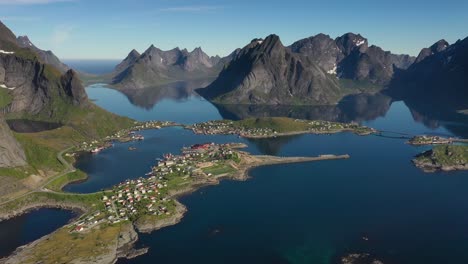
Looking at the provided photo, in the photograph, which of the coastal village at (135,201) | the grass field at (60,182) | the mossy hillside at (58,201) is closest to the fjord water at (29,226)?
the mossy hillside at (58,201)

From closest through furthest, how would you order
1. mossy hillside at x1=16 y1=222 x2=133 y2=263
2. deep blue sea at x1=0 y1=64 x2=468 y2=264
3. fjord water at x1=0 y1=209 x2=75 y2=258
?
mossy hillside at x1=16 y1=222 x2=133 y2=263
deep blue sea at x1=0 y1=64 x2=468 y2=264
fjord water at x1=0 y1=209 x2=75 y2=258

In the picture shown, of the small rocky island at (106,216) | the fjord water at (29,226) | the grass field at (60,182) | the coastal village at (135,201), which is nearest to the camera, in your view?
the small rocky island at (106,216)

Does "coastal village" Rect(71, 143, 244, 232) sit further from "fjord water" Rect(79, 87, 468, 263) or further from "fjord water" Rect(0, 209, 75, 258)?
"fjord water" Rect(0, 209, 75, 258)

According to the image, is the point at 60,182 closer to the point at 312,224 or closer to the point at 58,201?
the point at 58,201

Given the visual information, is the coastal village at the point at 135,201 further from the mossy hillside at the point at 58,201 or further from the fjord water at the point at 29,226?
the fjord water at the point at 29,226

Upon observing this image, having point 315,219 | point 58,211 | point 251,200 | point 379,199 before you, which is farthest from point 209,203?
point 379,199

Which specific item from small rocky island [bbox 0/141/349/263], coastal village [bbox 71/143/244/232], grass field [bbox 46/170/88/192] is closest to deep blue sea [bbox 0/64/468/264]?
grass field [bbox 46/170/88/192]

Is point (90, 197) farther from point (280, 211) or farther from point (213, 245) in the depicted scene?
point (280, 211)

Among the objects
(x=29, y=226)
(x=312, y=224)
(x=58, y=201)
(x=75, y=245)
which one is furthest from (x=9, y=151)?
(x=312, y=224)

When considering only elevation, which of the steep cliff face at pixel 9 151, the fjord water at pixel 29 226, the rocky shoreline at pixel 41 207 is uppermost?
the steep cliff face at pixel 9 151
